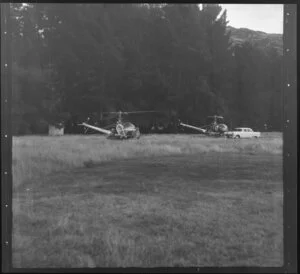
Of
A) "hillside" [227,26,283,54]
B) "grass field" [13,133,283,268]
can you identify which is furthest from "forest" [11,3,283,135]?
"grass field" [13,133,283,268]

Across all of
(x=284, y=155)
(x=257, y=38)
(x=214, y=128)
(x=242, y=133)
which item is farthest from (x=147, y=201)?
(x=257, y=38)

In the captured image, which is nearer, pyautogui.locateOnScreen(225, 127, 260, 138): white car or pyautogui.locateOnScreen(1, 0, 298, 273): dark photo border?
pyautogui.locateOnScreen(1, 0, 298, 273): dark photo border

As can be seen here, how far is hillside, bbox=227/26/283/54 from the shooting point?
102 inches

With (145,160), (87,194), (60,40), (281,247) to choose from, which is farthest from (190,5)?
(281,247)

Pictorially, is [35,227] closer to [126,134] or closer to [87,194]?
[87,194]

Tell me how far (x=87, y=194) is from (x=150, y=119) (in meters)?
0.68

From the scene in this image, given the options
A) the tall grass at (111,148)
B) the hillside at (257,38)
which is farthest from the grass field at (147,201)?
the hillside at (257,38)

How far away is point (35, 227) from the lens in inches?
99.7

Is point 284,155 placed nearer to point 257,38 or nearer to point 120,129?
point 257,38

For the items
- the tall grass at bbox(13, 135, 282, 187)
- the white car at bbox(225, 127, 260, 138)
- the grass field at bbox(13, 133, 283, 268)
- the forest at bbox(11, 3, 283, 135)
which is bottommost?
the grass field at bbox(13, 133, 283, 268)

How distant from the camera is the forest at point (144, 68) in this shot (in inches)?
104

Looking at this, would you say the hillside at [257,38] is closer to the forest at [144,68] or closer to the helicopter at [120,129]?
the forest at [144,68]

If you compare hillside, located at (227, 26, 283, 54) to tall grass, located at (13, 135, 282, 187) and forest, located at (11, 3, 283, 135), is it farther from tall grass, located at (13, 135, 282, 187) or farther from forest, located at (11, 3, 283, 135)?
tall grass, located at (13, 135, 282, 187)

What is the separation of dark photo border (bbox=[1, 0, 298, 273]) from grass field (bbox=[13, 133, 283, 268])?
42 mm
